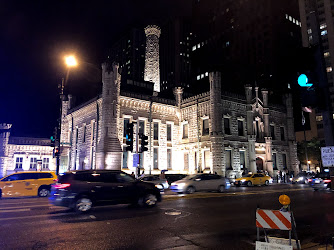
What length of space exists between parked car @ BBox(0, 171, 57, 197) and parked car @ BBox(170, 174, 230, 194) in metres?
9.03

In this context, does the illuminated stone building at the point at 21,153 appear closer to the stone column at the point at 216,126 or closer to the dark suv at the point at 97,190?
the stone column at the point at 216,126

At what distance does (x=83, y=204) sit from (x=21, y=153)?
126 ft

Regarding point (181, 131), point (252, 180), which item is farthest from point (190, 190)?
point (181, 131)

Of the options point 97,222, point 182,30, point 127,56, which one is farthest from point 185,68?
point 97,222

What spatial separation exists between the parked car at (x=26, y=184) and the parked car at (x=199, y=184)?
9.03 metres

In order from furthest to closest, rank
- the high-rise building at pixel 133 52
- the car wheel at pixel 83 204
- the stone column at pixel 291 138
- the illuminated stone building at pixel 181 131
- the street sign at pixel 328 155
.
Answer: the high-rise building at pixel 133 52 < the stone column at pixel 291 138 < the illuminated stone building at pixel 181 131 < the car wheel at pixel 83 204 < the street sign at pixel 328 155

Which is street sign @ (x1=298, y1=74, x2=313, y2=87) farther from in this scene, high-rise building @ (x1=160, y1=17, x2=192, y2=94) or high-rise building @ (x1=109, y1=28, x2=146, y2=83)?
high-rise building @ (x1=160, y1=17, x2=192, y2=94)

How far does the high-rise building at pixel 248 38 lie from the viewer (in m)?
93.3

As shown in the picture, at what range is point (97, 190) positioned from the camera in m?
10.7

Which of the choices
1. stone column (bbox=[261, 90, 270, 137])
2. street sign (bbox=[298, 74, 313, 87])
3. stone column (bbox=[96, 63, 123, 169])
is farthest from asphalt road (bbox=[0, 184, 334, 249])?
stone column (bbox=[261, 90, 270, 137])

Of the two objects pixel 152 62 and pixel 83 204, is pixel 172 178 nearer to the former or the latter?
pixel 152 62

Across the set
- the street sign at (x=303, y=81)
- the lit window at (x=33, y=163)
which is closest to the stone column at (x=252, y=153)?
the street sign at (x=303, y=81)

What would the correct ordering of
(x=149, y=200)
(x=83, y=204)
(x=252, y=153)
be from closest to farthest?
(x=83, y=204) < (x=149, y=200) < (x=252, y=153)

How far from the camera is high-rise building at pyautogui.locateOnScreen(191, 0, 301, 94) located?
93.3 metres
